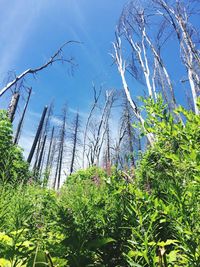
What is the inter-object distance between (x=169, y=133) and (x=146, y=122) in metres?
0.29

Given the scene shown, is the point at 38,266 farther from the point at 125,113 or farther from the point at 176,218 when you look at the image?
the point at 125,113

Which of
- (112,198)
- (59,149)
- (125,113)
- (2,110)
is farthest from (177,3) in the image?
(59,149)

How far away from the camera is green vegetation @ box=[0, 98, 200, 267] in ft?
3.61

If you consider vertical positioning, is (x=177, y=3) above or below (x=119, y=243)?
above

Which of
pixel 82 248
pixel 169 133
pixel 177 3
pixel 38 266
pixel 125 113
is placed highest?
pixel 125 113

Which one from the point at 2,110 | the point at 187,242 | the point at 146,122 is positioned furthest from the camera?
the point at 2,110

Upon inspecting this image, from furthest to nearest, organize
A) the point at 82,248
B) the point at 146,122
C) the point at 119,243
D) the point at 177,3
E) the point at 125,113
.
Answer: the point at 125,113
the point at 177,3
the point at 119,243
the point at 82,248
the point at 146,122

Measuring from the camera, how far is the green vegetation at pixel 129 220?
3.61 feet

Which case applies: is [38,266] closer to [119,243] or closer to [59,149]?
[119,243]

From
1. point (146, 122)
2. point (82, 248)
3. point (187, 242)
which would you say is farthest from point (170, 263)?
point (146, 122)

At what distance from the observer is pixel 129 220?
206cm

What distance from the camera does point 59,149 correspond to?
3916 centimetres

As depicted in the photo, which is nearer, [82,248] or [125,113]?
[82,248]

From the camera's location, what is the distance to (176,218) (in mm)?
1098
